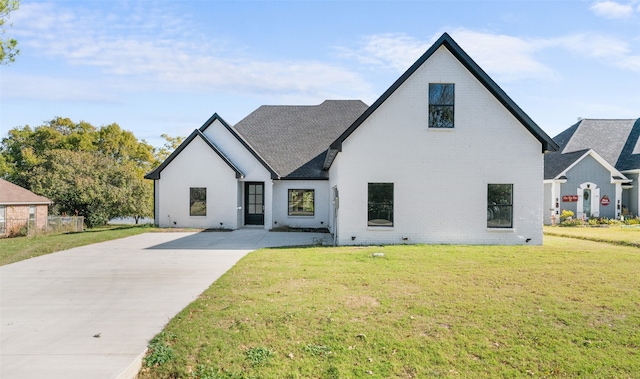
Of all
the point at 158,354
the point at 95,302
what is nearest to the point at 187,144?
the point at 95,302

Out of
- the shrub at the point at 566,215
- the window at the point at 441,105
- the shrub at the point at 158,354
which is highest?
the window at the point at 441,105

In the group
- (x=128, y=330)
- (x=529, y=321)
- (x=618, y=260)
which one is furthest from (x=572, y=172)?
(x=128, y=330)

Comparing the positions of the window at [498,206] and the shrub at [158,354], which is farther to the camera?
the window at [498,206]

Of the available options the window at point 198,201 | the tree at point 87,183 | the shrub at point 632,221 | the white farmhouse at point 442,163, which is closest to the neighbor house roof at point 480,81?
the white farmhouse at point 442,163

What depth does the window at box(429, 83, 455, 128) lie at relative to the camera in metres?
13.9

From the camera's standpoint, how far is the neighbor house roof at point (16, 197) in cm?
2497

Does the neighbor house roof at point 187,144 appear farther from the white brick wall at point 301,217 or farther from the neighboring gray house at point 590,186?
the neighboring gray house at point 590,186

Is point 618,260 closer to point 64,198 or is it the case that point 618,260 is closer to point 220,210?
point 220,210

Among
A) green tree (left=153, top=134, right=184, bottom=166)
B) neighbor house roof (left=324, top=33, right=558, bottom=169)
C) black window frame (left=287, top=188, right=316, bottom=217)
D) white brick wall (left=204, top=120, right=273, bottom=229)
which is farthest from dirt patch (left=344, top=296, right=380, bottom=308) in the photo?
green tree (left=153, top=134, right=184, bottom=166)

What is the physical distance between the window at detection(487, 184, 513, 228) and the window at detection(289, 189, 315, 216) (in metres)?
9.73

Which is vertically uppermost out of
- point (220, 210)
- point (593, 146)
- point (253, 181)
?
point (593, 146)

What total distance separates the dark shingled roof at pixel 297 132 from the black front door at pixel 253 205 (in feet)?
5.44

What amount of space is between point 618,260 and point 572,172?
17521mm

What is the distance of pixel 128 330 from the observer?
5609mm
